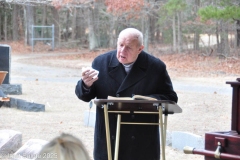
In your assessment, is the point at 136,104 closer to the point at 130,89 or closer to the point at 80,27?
the point at 130,89

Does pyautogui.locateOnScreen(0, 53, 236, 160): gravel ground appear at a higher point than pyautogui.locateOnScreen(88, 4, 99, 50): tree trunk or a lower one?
lower

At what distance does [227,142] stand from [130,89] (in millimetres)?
1125

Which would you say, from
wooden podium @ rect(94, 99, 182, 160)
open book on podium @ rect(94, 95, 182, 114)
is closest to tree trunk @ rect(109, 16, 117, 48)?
wooden podium @ rect(94, 99, 182, 160)

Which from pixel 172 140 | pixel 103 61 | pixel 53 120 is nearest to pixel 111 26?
pixel 53 120

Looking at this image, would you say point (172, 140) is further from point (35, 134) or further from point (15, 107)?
point (15, 107)

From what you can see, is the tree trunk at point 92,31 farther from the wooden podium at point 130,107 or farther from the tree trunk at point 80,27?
the wooden podium at point 130,107

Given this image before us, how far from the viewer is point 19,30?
160 feet

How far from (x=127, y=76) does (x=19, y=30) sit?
4570 centimetres

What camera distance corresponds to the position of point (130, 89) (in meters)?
4.28

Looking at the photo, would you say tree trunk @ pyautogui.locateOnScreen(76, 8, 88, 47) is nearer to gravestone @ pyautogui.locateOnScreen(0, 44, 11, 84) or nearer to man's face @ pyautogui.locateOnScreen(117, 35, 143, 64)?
gravestone @ pyautogui.locateOnScreen(0, 44, 11, 84)

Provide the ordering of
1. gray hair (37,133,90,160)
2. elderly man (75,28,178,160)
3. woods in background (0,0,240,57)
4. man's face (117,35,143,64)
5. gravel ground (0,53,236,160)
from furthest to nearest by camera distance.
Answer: woods in background (0,0,240,57)
gravel ground (0,53,236,160)
elderly man (75,28,178,160)
man's face (117,35,143,64)
gray hair (37,133,90,160)

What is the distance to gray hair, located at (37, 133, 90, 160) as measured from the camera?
200 centimetres

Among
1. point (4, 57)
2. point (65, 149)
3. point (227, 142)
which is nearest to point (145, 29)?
point (4, 57)

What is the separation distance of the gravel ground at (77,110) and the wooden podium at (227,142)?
4207mm
